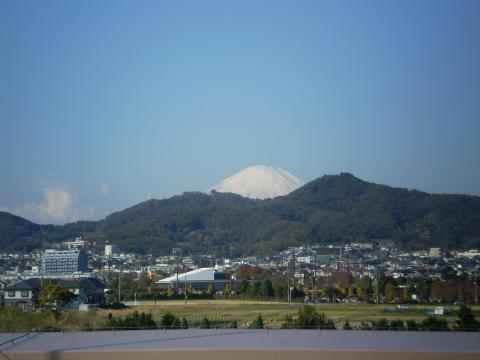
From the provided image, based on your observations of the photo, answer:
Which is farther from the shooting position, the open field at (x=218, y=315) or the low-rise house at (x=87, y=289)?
the low-rise house at (x=87, y=289)

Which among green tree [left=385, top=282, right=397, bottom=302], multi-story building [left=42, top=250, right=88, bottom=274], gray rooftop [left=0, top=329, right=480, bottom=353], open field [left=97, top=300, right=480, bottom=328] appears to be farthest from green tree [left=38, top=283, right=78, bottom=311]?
multi-story building [left=42, top=250, right=88, bottom=274]

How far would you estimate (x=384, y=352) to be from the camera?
10.2m

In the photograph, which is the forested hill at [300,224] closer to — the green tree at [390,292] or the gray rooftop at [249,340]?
the green tree at [390,292]

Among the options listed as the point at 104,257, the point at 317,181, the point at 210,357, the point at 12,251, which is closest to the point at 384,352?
the point at 210,357

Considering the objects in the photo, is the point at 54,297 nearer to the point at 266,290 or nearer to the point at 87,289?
the point at 87,289

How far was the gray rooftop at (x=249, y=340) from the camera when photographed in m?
10.7

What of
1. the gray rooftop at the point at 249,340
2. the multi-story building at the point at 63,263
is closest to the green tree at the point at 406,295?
the gray rooftop at the point at 249,340

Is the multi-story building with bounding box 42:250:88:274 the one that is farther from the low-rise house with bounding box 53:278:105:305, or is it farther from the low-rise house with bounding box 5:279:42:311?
the low-rise house with bounding box 5:279:42:311

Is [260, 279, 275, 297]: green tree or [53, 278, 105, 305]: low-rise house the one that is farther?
[260, 279, 275, 297]: green tree

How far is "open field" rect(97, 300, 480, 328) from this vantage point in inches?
763

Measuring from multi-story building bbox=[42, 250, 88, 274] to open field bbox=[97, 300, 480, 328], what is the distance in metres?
23.7

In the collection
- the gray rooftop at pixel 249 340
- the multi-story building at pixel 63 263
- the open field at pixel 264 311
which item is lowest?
the gray rooftop at pixel 249 340

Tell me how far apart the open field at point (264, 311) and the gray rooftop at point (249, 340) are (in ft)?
16.9

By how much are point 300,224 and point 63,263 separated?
3004 cm
